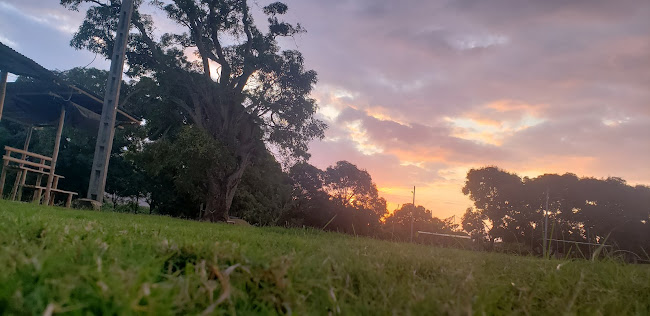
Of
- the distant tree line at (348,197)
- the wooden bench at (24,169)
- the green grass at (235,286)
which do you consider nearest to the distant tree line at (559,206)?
the distant tree line at (348,197)

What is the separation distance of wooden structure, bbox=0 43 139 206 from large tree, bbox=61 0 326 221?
14.8 ft

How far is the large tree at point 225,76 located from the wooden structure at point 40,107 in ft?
14.8

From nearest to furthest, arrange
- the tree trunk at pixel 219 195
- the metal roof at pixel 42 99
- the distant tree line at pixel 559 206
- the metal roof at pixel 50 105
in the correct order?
the metal roof at pixel 42 99 → the metal roof at pixel 50 105 → the tree trunk at pixel 219 195 → the distant tree line at pixel 559 206

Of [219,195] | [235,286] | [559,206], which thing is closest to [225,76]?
[219,195]

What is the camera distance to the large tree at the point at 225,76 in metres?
20.4

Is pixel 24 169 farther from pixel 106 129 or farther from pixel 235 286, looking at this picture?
pixel 235 286

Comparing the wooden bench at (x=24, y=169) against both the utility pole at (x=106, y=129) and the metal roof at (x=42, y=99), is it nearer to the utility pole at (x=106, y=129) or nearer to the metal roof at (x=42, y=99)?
the utility pole at (x=106, y=129)

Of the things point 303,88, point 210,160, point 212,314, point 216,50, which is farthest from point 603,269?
point 216,50

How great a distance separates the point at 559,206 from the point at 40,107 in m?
43.1

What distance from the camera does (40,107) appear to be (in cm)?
1533

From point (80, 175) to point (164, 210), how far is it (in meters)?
7.85

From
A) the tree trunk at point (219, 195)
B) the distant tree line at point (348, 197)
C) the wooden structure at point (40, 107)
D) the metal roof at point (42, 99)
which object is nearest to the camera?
the metal roof at point (42, 99)

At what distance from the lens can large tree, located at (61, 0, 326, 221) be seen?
66.9 ft

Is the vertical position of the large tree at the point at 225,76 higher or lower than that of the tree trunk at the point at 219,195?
higher
